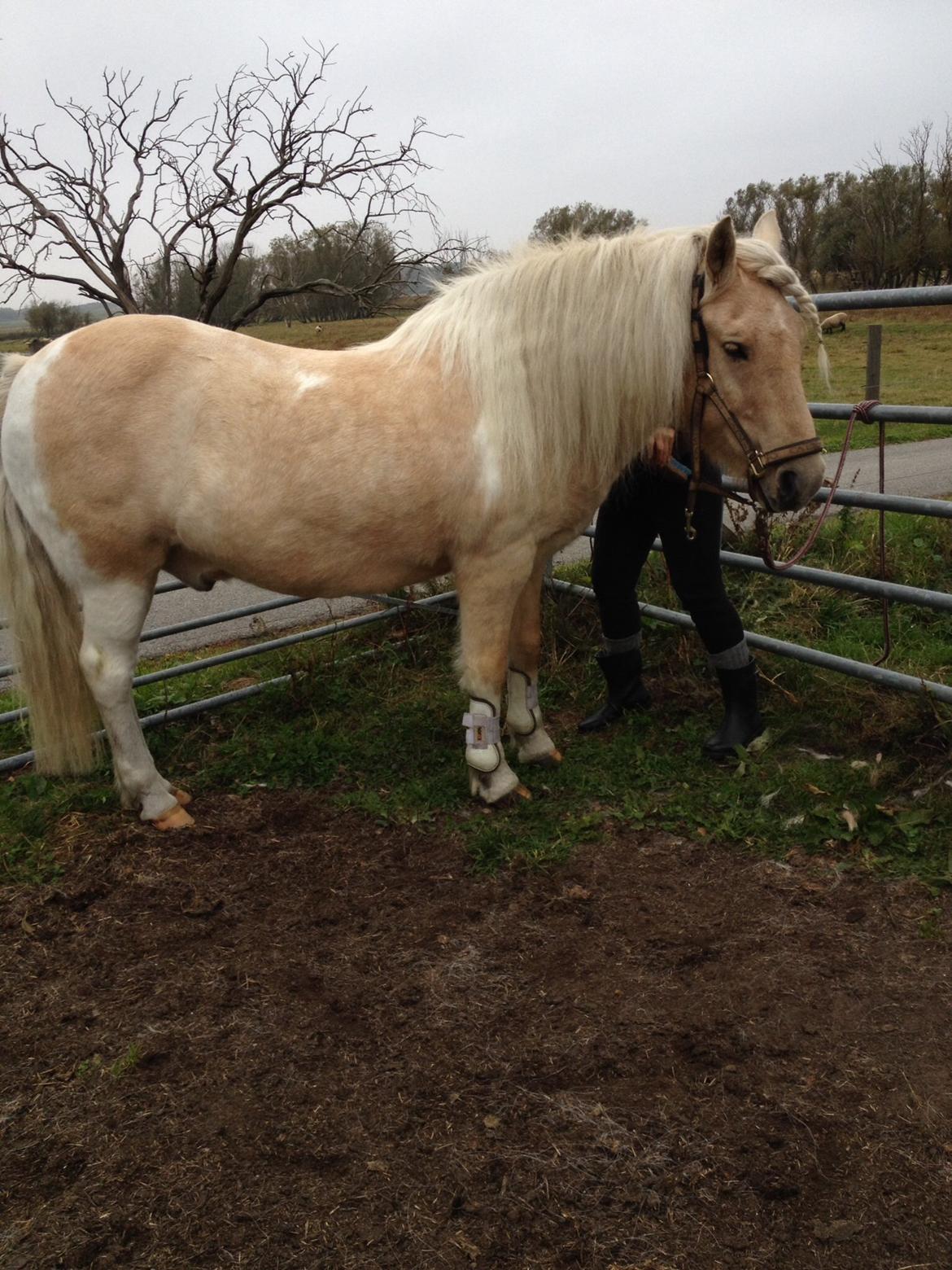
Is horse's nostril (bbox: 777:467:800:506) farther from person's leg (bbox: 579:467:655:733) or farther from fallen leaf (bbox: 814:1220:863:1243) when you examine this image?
fallen leaf (bbox: 814:1220:863:1243)

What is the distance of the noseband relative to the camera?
2.83 metres

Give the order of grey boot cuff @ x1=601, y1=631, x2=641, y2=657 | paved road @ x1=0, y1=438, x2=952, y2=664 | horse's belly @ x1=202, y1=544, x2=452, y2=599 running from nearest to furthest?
horse's belly @ x1=202, y1=544, x2=452, y2=599
grey boot cuff @ x1=601, y1=631, x2=641, y2=657
paved road @ x1=0, y1=438, x2=952, y2=664

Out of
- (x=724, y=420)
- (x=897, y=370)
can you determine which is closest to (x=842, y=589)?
(x=724, y=420)

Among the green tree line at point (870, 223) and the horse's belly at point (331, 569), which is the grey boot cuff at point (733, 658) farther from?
the green tree line at point (870, 223)

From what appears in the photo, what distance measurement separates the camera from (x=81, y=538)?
3.03 meters

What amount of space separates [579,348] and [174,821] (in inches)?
87.8

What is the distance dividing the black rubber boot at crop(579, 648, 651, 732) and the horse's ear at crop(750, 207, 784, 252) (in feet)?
5.52

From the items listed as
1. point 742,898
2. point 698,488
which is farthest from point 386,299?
point 742,898

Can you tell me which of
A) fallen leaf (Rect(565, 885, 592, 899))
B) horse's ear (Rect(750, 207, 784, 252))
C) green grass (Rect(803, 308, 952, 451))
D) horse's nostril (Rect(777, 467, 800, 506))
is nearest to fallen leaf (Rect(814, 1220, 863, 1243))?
fallen leaf (Rect(565, 885, 592, 899))

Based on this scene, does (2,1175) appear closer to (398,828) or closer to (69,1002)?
(69,1002)

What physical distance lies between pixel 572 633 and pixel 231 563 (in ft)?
6.63

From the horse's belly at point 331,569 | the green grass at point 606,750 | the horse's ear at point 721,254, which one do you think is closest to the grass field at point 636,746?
the green grass at point 606,750

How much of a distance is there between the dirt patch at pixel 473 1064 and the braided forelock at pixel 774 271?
5.81 ft

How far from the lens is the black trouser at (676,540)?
3.47 meters
